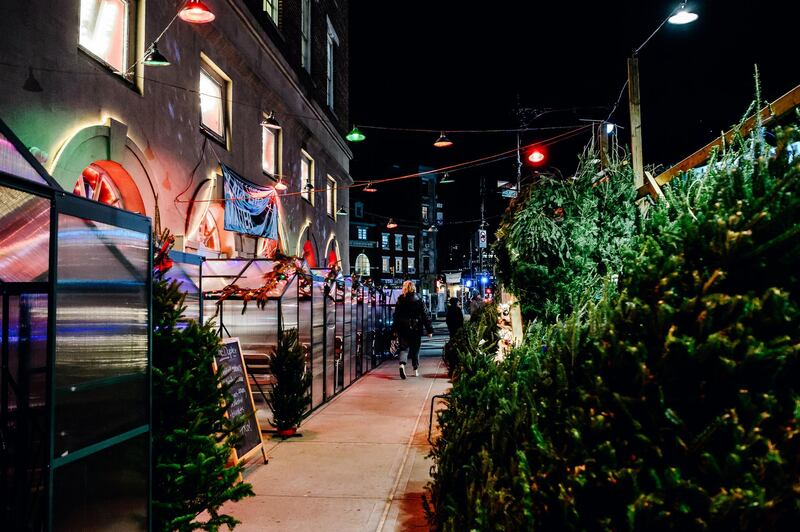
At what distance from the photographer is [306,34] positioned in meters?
21.3

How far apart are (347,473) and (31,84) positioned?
237 inches

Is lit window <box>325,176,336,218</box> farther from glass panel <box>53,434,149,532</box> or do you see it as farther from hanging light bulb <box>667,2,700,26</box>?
glass panel <box>53,434,149,532</box>

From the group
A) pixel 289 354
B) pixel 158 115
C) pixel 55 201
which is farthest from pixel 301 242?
pixel 55 201

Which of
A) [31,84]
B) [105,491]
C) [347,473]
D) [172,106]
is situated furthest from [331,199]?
[105,491]

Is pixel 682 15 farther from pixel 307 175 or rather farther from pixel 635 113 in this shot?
pixel 307 175

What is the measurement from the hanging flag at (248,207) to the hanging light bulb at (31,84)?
5.41 meters

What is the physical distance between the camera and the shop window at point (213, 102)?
1300cm

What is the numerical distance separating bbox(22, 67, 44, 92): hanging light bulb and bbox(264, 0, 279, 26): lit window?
33.5ft

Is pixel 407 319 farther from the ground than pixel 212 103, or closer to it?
closer to it

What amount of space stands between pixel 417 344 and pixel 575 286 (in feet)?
31.9

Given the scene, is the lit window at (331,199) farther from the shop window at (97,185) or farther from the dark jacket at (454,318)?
the shop window at (97,185)

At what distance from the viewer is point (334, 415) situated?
10258mm

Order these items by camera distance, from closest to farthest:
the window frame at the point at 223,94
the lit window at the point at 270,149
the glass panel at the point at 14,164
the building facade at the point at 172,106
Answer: the glass panel at the point at 14,164
the building facade at the point at 172,106
the window frame at the point at 223,94
the lit window at the point at 270,149


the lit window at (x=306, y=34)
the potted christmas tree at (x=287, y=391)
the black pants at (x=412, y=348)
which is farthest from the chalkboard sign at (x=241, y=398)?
the lit window at (x=306, y=34)
